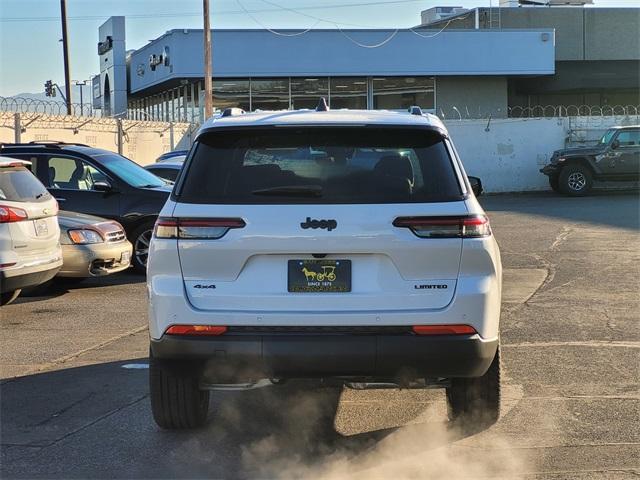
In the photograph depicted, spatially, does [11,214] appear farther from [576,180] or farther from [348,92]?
[348,92]

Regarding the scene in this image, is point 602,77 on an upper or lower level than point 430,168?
upper

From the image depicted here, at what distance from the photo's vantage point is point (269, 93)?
33906 mm

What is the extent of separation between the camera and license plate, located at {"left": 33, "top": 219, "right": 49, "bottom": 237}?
8672mm

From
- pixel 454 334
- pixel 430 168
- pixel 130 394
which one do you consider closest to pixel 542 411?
pixel 454 334

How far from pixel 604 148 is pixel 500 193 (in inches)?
157

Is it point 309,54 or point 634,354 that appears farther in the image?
point 309,54

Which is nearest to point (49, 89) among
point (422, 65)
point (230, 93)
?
point (230, 93)

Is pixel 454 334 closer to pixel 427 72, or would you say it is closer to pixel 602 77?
pixel 427 72

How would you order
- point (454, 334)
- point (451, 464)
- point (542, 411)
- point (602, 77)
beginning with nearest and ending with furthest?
1. point (454, 334)
2. point (451, 464)
3. point (542, 411)
4. point (602, 77)

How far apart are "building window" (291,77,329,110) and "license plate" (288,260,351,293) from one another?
2975cm

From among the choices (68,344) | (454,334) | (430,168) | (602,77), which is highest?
A: (602,77)

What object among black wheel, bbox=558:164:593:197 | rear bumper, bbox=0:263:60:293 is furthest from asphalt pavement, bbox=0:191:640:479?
black wheel, bbox=558:164:593:197

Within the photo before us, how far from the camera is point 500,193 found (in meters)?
27.0

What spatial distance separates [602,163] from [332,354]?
69.8ft
